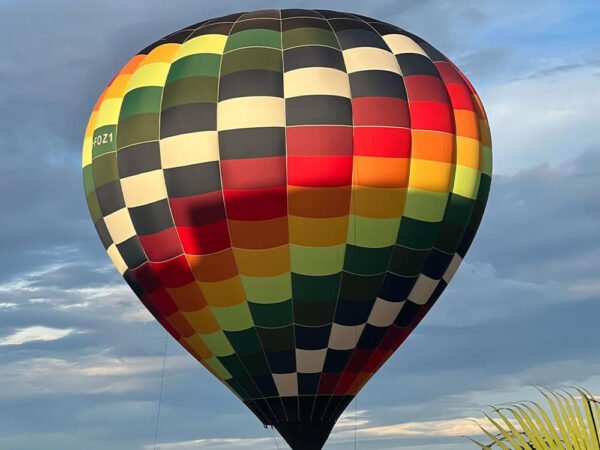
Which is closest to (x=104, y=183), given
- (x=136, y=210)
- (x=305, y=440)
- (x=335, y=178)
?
(x=136, y=210)

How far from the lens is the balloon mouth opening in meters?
17.4

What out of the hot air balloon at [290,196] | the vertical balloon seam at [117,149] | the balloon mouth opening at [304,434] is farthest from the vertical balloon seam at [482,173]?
the vertical balloon seam at [117,149]

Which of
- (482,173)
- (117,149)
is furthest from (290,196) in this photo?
(482,173)

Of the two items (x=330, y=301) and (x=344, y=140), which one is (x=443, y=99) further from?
(x=330, y=301)

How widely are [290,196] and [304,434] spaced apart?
4.28 metres

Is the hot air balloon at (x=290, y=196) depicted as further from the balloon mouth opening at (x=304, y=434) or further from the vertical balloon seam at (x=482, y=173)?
the vertical balloon seam at (x=482, y=173)

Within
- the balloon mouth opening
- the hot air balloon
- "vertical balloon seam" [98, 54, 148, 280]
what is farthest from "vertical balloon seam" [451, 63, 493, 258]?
"vertical balloon seam" [98, 54, 148, 280]

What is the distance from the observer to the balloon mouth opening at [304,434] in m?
17.4

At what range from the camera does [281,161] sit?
16578 mm

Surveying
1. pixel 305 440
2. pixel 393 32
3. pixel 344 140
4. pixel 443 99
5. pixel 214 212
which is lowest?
pixel 305 440

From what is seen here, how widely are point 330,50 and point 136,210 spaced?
4467mm

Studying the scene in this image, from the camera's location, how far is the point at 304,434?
17.4m

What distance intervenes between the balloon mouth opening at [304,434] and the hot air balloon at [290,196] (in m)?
0.03

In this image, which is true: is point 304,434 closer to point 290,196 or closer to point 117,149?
point 290,196
